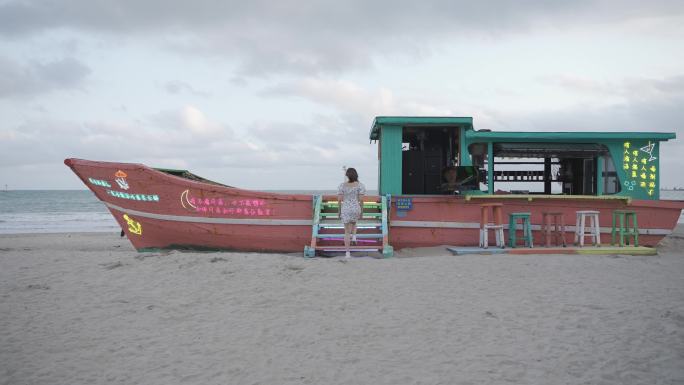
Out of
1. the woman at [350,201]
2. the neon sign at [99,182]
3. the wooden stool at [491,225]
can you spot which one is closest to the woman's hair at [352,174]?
the woman at [350,201]

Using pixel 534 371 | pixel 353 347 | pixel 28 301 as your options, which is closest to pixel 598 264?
pixel 534 371

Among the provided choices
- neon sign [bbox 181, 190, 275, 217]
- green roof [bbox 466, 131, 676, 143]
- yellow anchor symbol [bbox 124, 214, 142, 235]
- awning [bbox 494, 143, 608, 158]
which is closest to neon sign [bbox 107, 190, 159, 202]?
yellow anchor symbol [bbox 124, 214, 142, 235]

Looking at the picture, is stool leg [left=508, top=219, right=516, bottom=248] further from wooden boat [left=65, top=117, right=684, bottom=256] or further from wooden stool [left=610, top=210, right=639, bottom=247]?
wooden stool [left=610, top=210, right=639, bottom=247]

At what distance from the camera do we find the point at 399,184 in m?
9.98

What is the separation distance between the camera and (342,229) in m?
A: 9.45

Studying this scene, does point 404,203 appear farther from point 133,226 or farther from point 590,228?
point 133,226

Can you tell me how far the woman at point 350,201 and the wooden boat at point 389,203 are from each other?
13.4 inches

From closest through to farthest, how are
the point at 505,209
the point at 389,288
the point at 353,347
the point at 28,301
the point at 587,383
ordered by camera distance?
the point at 587,383
the point at 353,347
the point at 28,301
the point at 389,288
the point at 505,209

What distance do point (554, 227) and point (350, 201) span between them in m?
4.53

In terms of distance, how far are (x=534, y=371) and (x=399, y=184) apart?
6.46 m

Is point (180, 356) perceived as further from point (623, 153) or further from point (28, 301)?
point (623, 153)

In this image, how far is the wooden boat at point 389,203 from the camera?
9.16 metres

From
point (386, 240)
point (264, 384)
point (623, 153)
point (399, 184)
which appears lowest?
point (264, 384)

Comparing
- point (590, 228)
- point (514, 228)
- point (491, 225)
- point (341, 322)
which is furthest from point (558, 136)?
point (341, 322)
